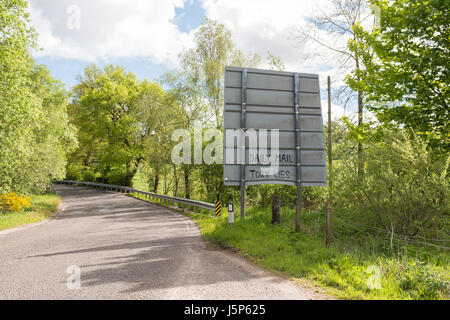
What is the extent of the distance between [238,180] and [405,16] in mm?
9091

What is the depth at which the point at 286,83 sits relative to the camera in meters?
12.2

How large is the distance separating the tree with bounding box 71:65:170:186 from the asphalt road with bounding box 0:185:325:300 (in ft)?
78.5

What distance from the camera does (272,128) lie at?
39.3 ft

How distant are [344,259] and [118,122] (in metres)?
36.3

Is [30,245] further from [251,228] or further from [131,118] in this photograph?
[131,118]

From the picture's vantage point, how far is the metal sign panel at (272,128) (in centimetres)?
1178

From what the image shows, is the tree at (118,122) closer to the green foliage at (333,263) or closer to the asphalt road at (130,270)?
the asphalt road at (130,270)

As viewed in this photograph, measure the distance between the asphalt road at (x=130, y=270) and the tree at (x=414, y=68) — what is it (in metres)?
9.15

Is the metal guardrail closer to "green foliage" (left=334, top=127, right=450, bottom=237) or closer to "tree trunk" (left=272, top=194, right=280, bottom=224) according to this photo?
"tree trunk" (left=272, top=194, right=280, bottom=224)

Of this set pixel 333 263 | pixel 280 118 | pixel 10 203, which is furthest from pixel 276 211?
pixel 10 203

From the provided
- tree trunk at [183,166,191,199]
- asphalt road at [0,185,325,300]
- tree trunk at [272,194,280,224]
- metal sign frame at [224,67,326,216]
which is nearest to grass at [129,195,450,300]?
tree trunk at [272,194,280,224]

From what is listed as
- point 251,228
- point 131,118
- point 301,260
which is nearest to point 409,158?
point 301,260

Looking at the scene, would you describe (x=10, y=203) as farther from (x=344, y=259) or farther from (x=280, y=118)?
(x=344, y=259)

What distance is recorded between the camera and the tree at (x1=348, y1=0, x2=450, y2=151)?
10641mm
